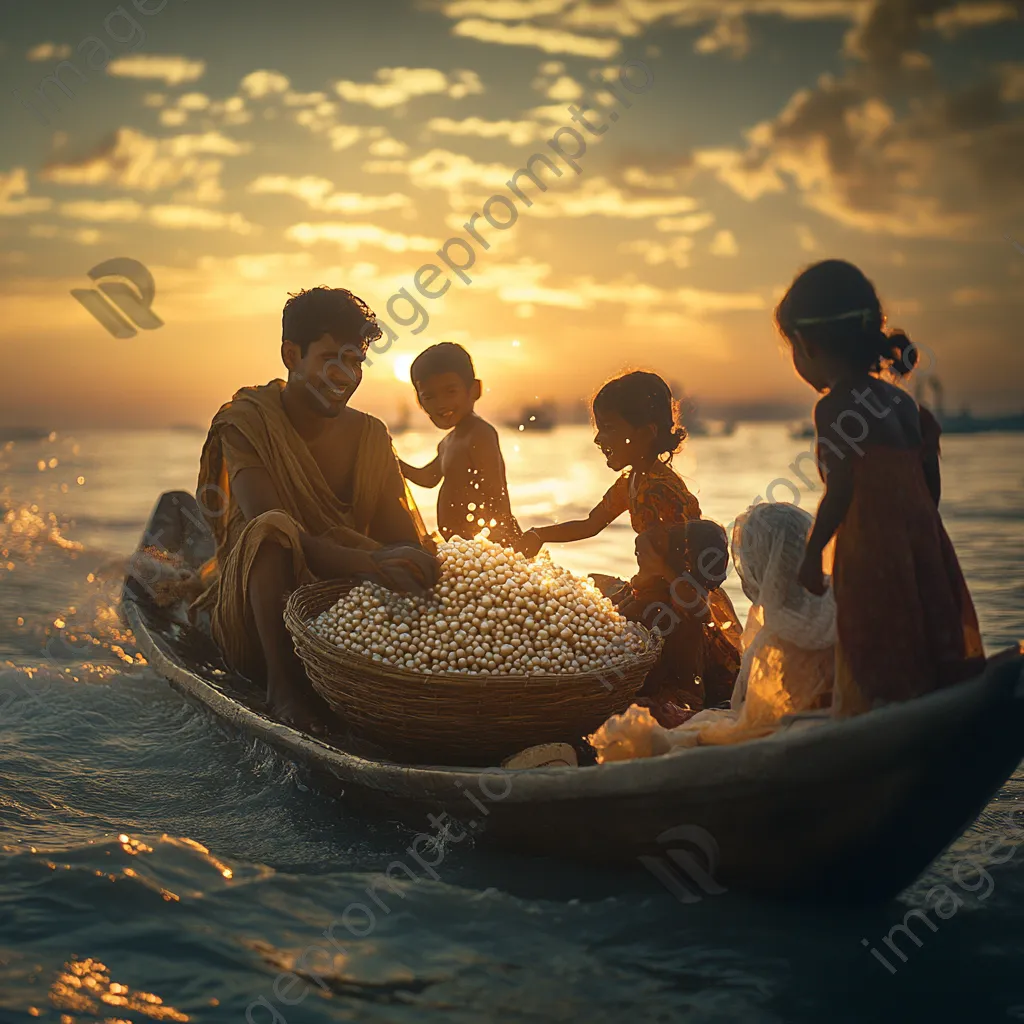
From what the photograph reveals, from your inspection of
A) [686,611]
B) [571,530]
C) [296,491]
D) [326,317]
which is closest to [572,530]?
[571,530]

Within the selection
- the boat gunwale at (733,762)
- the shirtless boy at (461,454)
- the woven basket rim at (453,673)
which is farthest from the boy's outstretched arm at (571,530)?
the boat gunwale at (733,762)

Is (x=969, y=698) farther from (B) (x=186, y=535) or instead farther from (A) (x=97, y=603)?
(A) (x=97, y=603)

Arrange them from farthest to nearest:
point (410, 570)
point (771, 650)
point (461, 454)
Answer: point (461, 454) < point (410, 570) < point (771, 650)

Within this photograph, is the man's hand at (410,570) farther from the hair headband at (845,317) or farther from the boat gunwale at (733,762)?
the hair headband at (845,317)

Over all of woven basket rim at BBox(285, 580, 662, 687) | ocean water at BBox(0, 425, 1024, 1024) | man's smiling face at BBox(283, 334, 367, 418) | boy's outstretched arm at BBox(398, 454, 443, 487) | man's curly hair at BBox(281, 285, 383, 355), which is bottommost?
ocean water at BBox(0, 425, 1024, 1024)

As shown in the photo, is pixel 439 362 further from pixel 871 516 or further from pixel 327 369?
pixel 871 516

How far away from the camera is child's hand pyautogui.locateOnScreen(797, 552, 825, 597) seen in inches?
95.7

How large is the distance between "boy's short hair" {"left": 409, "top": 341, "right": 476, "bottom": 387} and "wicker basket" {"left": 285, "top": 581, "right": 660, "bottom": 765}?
86.6 inches

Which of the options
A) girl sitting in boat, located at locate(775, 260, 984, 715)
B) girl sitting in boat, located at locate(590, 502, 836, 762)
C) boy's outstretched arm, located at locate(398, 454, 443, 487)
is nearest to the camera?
girl sitting in boat, located at locate(775, 260, 984, 715)

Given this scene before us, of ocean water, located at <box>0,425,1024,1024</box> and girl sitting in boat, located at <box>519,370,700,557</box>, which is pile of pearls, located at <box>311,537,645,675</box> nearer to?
ocean water, located at <box>0,425,1024,1024</box>

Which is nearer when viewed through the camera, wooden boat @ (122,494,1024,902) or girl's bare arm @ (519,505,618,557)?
wooden boat @ (122,494,1024,902)

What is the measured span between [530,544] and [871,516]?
222cm

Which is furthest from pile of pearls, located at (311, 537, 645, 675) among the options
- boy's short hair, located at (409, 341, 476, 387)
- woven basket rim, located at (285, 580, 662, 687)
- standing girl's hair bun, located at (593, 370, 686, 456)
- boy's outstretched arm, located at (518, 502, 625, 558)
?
boy's short hair, located at (409, 341, 476, 387)

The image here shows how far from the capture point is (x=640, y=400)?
4.05 metres
